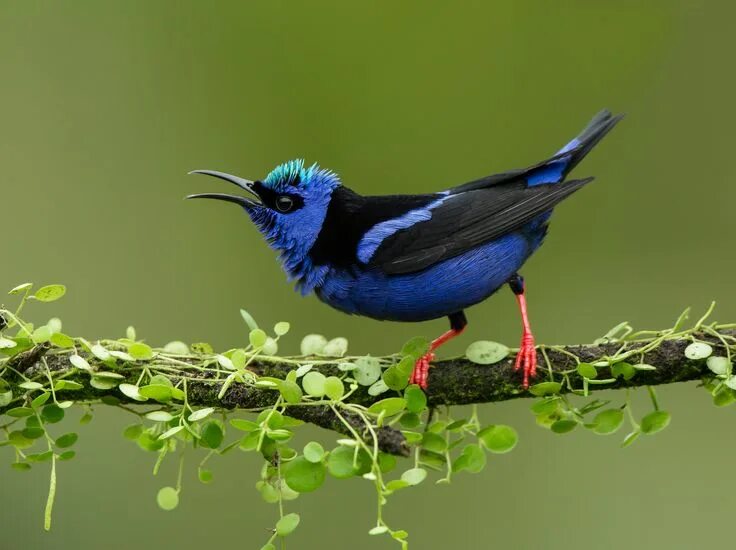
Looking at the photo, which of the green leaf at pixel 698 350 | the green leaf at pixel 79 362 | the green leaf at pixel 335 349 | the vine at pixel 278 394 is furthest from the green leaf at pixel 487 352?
the green leaf at pixel 79 362

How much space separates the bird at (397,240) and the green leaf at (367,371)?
48cm

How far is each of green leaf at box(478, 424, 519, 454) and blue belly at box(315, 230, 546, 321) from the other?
79 centimetres

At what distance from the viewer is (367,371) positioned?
249cm

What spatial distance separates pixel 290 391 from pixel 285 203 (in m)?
1.11

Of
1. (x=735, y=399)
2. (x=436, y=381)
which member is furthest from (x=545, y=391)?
(x=735, y=399)

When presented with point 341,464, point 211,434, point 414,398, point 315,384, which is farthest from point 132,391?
point 414,398

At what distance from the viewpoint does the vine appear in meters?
2.14

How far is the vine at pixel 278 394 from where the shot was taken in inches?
84.1

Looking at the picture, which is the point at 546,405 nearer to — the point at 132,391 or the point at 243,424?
the point at 243,424

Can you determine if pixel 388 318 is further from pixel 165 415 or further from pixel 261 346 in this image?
pixel 165 415

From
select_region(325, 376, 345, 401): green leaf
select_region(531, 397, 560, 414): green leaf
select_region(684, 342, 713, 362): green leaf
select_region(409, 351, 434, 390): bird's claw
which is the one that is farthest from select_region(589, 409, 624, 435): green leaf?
select_region(325, 376, 345, 401): green leaf

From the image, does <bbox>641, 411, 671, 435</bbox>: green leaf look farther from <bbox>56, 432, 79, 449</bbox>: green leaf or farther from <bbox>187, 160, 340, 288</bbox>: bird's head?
<bbox>56, 432, 79, 449</bbox>: green leaf

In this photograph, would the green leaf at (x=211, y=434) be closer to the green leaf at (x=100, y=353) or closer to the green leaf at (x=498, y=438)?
the green leaf at (x=100, y=353)

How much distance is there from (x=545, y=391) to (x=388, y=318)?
76 centimetres
